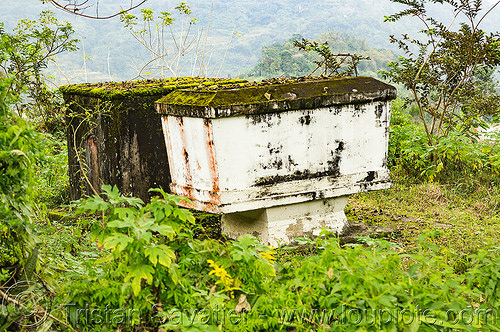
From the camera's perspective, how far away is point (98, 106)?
5.14 meters

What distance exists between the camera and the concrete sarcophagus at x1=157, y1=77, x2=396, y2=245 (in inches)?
168

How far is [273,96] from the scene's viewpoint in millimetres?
4367

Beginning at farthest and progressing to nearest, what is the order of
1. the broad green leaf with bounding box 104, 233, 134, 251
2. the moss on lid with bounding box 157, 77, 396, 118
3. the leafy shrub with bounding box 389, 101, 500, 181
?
the leafy shrub with bounding box 389, 101, 500, 181 < the moss on lid with bounding box 157, 77, 396, 118 < the broad green leaf with bounding box 104, 233, 134, 251

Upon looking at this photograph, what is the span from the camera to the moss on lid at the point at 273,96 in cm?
420

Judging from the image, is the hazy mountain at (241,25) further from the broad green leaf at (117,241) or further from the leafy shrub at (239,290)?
the broad green leaf at (117,241)

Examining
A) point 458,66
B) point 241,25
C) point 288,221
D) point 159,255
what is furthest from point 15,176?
point 241,25

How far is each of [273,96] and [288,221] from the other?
1.19m

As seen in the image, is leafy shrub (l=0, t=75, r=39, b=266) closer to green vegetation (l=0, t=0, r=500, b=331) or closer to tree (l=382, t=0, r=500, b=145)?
green vegetation (l=0, t=0, r=500, b=331)

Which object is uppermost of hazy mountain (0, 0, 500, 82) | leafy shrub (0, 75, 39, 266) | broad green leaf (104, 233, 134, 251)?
hazy mountain (0, 0, 500, 82)

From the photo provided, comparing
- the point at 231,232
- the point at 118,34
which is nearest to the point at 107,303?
the point at 231,232

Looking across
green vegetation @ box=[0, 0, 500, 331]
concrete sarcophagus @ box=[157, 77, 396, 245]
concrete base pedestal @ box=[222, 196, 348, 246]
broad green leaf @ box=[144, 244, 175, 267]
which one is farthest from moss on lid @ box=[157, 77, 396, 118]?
broad green leaf @ box=[144, 244, 175, 267]

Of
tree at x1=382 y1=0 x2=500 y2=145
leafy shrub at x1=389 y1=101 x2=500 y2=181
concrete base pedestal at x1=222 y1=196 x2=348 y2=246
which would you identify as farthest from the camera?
leafy shrub at x1=389 y1=101 x2=500 y2=181

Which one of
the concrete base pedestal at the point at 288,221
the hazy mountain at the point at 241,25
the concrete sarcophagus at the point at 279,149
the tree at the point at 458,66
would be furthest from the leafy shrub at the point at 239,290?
the hazy mountain at the point at 241,25

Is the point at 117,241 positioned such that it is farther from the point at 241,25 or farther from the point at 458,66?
the point at 241,25
